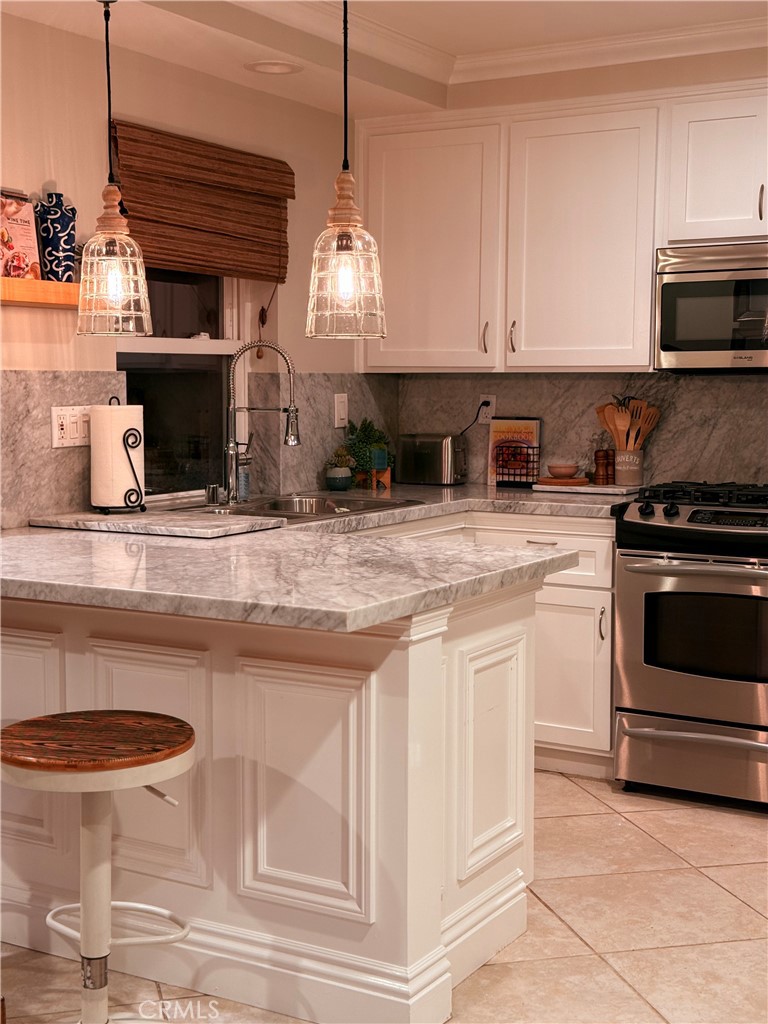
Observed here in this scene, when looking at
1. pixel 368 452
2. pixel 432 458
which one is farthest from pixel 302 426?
pixel 432 458

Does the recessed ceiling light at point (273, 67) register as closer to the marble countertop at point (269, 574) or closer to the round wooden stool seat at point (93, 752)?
the marble countertop at point (269, 574)

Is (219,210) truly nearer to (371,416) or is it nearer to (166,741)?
(371,416)

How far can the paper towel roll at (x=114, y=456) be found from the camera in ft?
11.6

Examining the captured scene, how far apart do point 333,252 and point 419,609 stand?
2.71 ft

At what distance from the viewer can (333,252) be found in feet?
8.59

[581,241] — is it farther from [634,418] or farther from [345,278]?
[345,278]

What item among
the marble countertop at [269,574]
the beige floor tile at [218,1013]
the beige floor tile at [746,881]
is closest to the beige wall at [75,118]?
the marble countertop at [269,574]

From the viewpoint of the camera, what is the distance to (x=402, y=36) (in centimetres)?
421

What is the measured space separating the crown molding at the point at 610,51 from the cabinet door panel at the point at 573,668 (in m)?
1.90

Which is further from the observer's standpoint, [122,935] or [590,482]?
[590,482]

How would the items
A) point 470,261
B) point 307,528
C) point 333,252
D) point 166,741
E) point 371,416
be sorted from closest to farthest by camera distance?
1. point 166,741
2. point 333,252
3. point 307,528
4. point 470,261
5. point 371,416

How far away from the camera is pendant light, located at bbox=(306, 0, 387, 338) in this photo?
8.59ft

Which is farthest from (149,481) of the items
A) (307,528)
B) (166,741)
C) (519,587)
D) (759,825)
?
(759,825)

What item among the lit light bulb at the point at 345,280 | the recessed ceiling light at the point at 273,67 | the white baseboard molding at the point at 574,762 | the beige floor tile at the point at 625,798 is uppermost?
the recessed ceiling light at the point at 273,67
